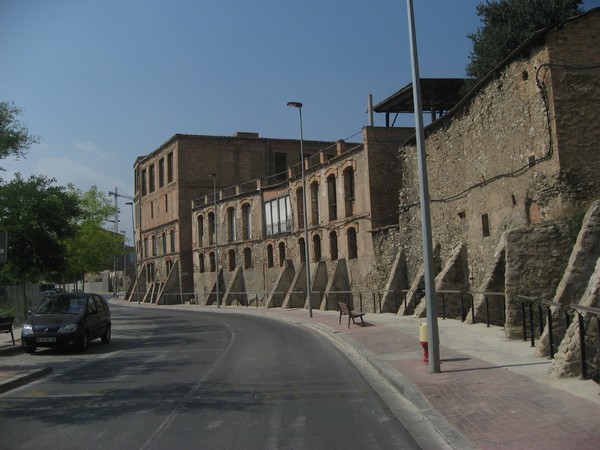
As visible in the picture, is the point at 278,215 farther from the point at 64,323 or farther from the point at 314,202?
the point at 64,323

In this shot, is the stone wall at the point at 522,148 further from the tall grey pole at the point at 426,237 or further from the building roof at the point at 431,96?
the building roof at the point at 431,96

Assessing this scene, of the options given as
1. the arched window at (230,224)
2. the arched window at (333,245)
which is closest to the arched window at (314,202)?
the arched window at (333,245)

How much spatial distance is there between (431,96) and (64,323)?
24.6m

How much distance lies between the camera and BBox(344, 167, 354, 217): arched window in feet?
110

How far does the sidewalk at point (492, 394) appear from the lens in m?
5.62

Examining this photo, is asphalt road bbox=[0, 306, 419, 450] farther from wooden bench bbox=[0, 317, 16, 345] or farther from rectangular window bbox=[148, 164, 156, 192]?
rectangular window bbox=[148, 164, 156, 192]

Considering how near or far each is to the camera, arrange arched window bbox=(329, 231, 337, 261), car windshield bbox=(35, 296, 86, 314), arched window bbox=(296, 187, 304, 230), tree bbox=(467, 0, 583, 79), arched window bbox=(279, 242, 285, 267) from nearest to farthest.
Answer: car windshield bbox=(35, 296, 86, 314) < tree bbox=(467, 0, 583, 79) < arched window bbox=(329, 231, 337, 261) < arched window bbox=(296, 187, 304, 230) < arched window bbox=(279, 242, 285, 267)

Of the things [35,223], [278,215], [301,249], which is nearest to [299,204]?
[278,215]

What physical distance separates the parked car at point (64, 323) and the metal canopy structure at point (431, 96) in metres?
20.6

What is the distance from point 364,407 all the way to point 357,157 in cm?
2558

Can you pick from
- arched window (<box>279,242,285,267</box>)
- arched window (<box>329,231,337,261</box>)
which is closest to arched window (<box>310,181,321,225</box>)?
arched window (<box>329,231,337,261</box>)

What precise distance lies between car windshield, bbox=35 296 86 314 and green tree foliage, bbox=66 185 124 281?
56.4ft

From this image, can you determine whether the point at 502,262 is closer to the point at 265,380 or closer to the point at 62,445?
the point at 265,380

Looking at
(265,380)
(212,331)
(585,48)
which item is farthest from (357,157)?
(265,380)
